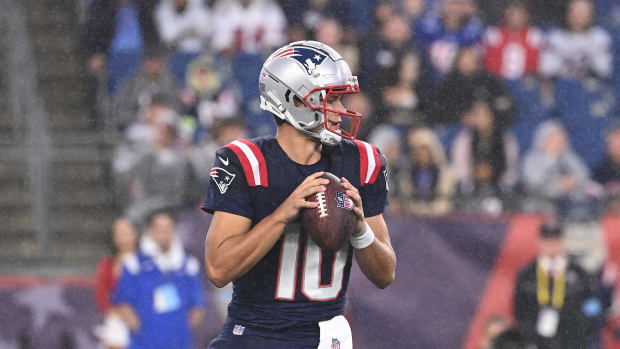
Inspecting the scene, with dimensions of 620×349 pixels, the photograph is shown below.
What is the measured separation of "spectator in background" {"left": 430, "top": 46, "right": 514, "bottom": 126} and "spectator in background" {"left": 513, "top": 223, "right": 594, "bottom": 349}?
158 centimetres

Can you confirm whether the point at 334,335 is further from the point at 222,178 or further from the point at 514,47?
the point at 514,47

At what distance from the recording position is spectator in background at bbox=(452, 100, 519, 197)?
732 cm

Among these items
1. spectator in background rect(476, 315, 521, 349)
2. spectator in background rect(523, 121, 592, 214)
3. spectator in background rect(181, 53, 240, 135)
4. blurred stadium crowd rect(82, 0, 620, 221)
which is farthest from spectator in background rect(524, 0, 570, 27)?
spectator in background rect(476, 315, 521, 349)

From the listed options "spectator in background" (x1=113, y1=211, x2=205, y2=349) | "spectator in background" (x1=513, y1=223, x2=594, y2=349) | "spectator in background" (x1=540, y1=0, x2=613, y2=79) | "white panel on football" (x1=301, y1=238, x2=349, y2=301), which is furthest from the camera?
"spectator in background" (x1=540, y1=0, x2=613, y2=79)

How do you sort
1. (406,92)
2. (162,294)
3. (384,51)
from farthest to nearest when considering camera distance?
(384,51) < (406,92) < (162,294)

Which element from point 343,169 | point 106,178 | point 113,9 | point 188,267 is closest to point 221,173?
point 343,169

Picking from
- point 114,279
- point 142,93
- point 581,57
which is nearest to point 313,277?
point 114,279

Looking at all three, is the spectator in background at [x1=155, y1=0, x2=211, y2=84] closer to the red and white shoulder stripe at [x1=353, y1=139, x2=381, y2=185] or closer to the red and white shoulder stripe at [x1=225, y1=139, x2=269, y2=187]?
the red and white shoulder stripe at [x1=353, y1=139, x2=381, y2=185]

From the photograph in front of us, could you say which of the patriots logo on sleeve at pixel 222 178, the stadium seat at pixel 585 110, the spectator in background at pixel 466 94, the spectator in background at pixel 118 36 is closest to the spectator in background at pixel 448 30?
the spectator in background at pixel 466 94

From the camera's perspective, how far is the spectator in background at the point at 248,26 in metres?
8.65

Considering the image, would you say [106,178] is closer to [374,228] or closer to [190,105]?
[190,105]

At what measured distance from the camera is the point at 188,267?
22.3ft

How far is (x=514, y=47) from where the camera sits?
8.36m

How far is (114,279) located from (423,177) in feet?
7.36
